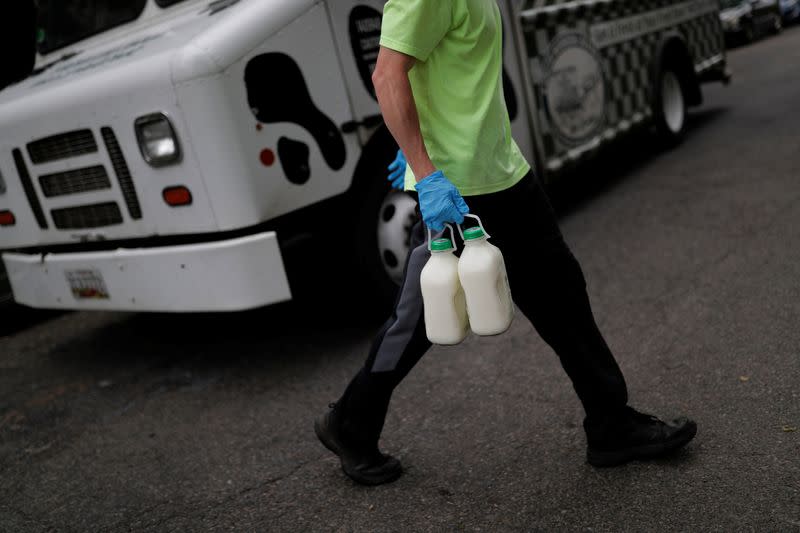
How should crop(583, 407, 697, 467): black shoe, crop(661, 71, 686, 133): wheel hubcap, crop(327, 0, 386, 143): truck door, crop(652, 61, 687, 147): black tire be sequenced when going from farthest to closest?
crop(661, 71, 686, 133): wheel hubcap < crop(652, 61, 687, 147): black tire < crop(327, 0, 386, 143): truck door < crop(583, 407, 697, 467): black shoe

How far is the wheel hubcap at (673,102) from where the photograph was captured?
24.1 ft

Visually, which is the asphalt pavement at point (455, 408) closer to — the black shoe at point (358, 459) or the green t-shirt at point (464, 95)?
the black shoe at point (358, 459)

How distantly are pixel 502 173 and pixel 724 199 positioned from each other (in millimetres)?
3641

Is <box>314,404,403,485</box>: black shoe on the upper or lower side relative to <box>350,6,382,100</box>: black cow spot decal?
Result: lower

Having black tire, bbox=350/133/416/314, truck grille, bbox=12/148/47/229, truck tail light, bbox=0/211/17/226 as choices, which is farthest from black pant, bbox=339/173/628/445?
truck tail light, bbox=0/211/17/226

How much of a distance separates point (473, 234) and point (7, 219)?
325 cm

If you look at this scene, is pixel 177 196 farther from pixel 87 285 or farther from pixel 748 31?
pixel 748 31

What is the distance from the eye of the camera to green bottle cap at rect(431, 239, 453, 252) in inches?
84.6

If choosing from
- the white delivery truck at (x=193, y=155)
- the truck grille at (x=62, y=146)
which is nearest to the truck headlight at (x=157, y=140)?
the white delivery truck at (x=193, y=155)

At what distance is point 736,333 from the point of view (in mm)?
3334

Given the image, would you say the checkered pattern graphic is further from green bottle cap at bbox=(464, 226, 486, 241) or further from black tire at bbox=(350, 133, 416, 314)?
green bottle cap at bbox=(464, 226, 486, 241)

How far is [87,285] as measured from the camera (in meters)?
4.01

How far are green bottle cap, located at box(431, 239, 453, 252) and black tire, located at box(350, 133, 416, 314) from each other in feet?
5.85

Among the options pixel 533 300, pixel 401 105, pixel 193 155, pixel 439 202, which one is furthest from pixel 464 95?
pixel 193 155
